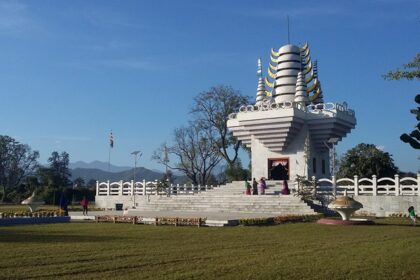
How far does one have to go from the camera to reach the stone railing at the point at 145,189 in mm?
37844

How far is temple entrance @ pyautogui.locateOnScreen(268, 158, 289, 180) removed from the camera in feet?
123

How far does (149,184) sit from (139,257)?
87.6 feet

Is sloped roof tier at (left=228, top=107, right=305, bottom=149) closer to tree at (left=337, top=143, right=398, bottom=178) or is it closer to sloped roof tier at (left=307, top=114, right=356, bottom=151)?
sloped roof tier at (left=307, top=114, right=356, bottom=151)

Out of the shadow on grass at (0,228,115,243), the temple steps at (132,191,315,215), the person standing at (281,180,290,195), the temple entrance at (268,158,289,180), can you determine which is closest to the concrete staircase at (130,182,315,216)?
the temple steps at (132,191,315,215)

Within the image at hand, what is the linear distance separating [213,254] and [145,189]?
26.4m

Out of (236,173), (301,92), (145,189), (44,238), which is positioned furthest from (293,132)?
(44,238)

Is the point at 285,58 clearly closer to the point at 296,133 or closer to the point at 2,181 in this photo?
the point at 296,133

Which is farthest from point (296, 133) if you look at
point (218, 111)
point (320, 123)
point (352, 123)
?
point (218, 111)

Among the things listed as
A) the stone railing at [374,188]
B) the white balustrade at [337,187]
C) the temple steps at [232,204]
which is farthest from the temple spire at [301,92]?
the temple steps at [232,204]

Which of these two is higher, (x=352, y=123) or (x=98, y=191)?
(x=352, y=123)

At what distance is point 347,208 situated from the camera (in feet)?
71.3

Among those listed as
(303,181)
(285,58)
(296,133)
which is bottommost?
(303,181)

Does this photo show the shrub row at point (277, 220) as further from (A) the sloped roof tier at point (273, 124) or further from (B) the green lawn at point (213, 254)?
(A) the sloped roof tier at point (273, 124)

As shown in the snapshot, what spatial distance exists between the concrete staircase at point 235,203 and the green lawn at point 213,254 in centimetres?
961
